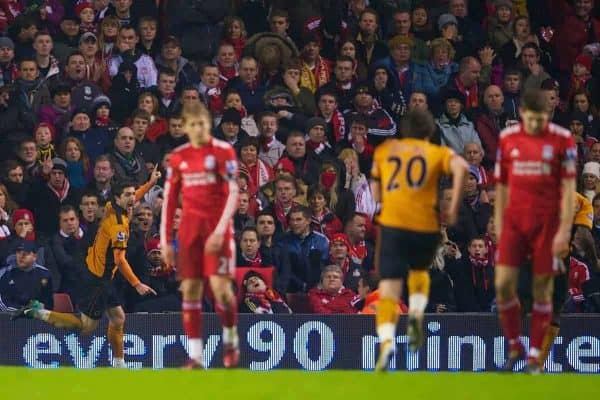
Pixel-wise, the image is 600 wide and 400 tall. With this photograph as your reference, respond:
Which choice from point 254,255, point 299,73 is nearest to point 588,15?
point 299,73

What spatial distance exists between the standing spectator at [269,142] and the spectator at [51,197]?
1.96 meters

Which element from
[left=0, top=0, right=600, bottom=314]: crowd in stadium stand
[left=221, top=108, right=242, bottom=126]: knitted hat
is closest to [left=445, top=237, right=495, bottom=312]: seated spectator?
[left=0, top=0, right=600, bottom=314]: crowd in stadium stand

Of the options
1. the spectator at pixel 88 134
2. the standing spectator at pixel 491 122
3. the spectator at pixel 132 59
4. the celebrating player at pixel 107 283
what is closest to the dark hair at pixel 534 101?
the celebrating player at pixel 107 283

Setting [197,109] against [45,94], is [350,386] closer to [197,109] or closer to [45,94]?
[197,109]

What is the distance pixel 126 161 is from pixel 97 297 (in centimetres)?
218

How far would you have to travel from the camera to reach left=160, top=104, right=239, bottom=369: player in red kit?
13305 millimetres

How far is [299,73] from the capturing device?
21.0 m

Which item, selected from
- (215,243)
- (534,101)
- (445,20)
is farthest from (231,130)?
(534,101)

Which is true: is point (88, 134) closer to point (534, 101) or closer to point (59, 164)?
point (59, 164)

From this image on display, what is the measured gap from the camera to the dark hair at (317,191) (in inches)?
767

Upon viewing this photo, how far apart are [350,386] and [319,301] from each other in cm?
601

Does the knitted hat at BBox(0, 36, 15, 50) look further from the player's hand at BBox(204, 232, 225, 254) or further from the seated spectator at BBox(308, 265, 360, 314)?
the player's hand at BBox(204, 232, 225, 254)

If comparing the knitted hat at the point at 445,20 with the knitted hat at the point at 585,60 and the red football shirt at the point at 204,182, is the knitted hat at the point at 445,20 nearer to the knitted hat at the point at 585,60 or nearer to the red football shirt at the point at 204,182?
the knitted hat at the point at 585,60

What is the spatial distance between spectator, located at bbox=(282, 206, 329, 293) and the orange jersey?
5446 mm
